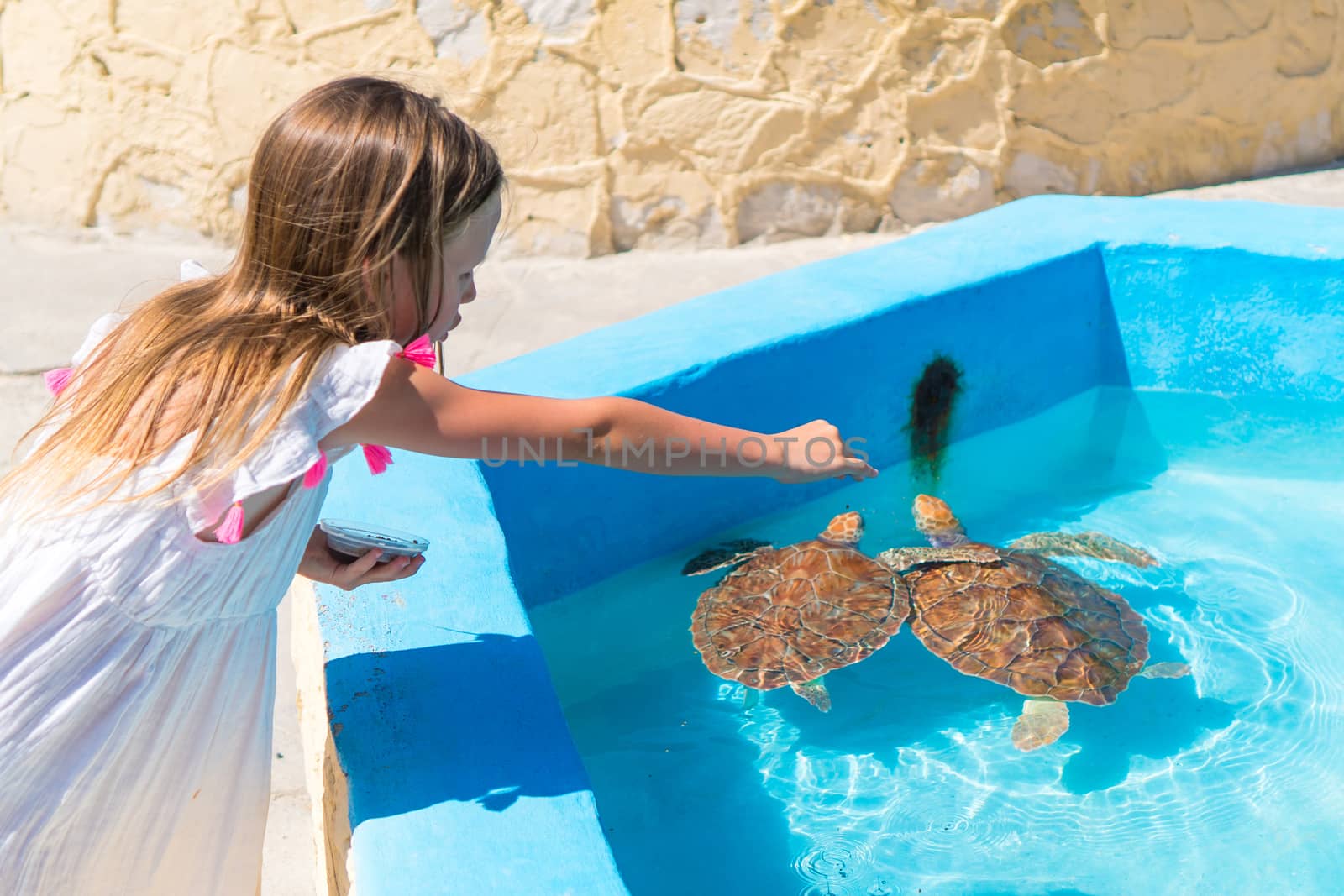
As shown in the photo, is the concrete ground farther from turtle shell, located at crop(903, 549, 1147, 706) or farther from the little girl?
the little girl

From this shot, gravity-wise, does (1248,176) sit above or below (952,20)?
below

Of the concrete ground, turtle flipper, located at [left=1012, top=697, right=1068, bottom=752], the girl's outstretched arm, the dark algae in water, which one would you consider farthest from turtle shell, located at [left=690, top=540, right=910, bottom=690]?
the concrete ground

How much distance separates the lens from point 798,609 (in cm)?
234

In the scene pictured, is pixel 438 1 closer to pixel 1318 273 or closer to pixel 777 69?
pixel 777 69

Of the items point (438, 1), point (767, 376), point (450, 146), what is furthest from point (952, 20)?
point (450, 146)

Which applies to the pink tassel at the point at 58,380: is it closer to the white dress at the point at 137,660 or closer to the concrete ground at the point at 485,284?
the white dress at the point at 137,660

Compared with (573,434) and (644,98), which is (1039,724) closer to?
(573,434)

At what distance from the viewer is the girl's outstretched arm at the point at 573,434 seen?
4.00ft

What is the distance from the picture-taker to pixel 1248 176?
5930mm

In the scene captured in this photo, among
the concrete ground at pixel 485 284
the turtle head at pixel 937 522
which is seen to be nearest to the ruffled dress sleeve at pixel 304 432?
the turtle head at pixel 937 522

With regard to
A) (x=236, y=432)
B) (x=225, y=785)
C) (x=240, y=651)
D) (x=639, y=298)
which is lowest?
(x=639, y=298)

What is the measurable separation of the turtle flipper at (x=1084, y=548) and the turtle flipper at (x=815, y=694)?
0.63 meters

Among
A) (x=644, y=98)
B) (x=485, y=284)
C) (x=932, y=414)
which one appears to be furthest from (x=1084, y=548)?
(x=644, y=98)

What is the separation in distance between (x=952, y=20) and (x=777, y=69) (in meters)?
0.87
